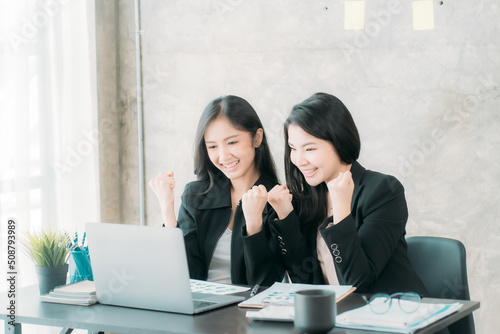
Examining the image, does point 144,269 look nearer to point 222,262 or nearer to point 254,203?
point 254,203

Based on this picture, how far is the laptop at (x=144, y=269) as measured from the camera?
166cm

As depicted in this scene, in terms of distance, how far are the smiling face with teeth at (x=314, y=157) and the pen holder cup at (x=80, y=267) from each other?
787mm

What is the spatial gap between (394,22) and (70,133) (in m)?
1.80

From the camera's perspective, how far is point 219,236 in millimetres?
2398

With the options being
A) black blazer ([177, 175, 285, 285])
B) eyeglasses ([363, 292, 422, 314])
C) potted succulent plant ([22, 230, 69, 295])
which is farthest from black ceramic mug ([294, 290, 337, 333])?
potted succulent plant ([22, 230, 69, 295])

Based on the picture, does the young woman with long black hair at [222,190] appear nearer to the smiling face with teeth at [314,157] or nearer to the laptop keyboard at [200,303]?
the smiling face with teeth at [314,157]

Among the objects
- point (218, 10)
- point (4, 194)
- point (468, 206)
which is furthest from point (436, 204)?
point (4, 194)

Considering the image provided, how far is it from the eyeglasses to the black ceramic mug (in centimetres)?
17

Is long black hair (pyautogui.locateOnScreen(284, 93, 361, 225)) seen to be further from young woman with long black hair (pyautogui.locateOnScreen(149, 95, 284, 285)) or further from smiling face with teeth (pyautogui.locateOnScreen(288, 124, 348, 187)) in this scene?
young woman with long black hair (pyautogui.locateOnScreen(149, 95, 284, 285))

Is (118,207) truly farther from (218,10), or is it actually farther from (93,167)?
(218,10)

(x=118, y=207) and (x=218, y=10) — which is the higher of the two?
(x=218, y=10)

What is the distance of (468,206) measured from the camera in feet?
10.3

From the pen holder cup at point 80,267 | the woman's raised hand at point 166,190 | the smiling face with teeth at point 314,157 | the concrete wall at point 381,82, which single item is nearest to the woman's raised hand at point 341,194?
the smiling face with teeth at point 314,157

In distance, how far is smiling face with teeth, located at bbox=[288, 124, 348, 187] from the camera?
209 centimetres
